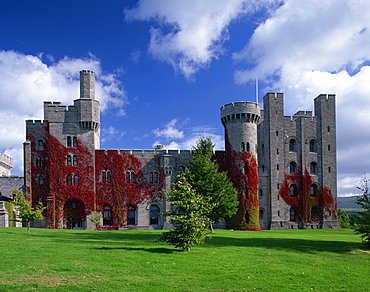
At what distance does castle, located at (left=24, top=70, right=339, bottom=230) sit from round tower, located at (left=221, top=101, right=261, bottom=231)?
14cm

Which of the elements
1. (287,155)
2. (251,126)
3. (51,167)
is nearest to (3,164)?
(51,167)

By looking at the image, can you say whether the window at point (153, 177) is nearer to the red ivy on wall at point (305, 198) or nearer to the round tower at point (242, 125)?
the round tower at point (242, 125)

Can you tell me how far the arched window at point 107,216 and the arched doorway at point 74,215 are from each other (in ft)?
9.10

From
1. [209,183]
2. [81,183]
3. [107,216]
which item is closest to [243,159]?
[209,183]

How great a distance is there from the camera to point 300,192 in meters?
53.3

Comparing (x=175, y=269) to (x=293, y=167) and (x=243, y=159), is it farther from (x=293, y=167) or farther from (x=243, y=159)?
(x=293, y=167)

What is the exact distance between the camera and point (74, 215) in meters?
46.6

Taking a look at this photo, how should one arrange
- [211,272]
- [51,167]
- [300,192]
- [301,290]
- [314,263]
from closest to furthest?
1. [301,290]
2. [211,272]
3. [314,263]
4. [51,167]
5. [300,192]

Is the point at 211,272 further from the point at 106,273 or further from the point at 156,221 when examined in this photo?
the point at 156,221

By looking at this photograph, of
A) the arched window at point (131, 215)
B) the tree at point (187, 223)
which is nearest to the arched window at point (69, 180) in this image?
the arched window at point (131, 215)

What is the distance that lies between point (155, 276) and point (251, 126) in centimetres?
3867

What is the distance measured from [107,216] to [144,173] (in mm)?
7883

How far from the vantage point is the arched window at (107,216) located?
47656 mm

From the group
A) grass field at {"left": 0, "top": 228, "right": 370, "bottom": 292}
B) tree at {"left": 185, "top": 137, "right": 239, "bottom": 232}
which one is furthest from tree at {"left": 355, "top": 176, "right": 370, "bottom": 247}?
tree at {"left": 185, "top": 137, "right": 239, "bottom": 232}
